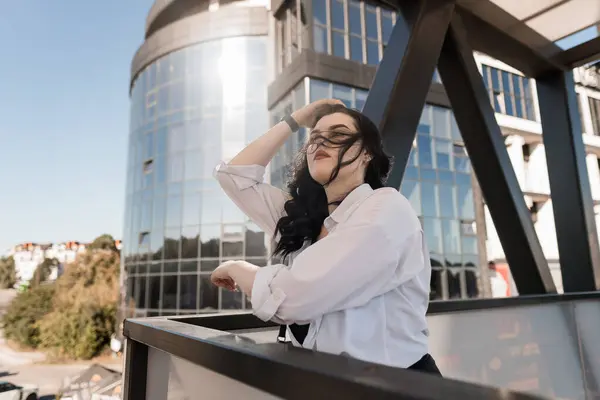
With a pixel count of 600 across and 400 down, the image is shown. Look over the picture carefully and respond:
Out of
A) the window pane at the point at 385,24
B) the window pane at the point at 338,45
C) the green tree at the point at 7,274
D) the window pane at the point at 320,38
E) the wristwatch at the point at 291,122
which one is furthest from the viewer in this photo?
the green tree at the point at 7,274

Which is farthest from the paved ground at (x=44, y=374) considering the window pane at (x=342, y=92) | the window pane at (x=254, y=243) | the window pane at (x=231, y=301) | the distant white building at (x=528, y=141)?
the distant white building at (x=528, y=141)

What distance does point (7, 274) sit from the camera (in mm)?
43312

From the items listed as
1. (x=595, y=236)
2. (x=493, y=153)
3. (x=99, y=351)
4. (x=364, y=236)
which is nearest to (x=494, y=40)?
(x=493, y=153)

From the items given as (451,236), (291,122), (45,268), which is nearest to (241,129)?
(451,236)

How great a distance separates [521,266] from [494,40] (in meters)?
1.41

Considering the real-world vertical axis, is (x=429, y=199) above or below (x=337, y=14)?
below

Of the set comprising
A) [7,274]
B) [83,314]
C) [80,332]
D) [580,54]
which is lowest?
[80,332]

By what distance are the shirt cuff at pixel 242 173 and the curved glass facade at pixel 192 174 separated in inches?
467

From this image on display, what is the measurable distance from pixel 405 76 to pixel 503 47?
1.24 meters

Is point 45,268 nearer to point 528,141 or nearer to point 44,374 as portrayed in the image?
point 44,374

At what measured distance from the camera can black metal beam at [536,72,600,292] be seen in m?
2.56

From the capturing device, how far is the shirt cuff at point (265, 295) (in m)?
0.67

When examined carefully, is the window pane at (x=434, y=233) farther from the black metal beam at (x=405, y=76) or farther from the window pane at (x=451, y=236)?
the black metal beam at (x=405, y=76)

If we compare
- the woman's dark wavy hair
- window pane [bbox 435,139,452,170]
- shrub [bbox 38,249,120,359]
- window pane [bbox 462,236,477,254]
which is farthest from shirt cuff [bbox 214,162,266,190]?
shrub [bbox 38,249,120,359]
